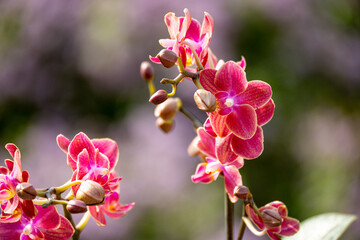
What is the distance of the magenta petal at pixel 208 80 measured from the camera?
45 cm

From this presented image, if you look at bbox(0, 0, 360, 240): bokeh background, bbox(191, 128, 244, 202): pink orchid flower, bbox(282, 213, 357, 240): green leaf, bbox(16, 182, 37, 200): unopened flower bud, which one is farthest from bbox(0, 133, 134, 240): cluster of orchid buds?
bbox(0, 0, 360, 240): bokeh background

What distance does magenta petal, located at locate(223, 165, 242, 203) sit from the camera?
18.7 inches

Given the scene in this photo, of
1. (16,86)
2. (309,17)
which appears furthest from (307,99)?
(16,86)

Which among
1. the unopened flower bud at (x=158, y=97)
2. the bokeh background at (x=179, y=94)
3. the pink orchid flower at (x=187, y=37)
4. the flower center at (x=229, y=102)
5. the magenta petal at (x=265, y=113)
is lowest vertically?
the bokeh background at (x=179, y=94)

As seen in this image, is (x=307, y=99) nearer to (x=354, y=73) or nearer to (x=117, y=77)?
(x=354, y=73)

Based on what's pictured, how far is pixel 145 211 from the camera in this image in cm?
182

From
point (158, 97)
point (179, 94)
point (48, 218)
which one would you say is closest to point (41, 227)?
point (48, 218)

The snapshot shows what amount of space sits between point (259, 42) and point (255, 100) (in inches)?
66.7

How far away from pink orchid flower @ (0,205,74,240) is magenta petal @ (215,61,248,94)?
0.19 meters

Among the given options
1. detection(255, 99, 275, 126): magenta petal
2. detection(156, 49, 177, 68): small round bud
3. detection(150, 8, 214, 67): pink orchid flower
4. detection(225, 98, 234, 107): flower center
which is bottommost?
detection(255, 99, 275, 126): magenta petal

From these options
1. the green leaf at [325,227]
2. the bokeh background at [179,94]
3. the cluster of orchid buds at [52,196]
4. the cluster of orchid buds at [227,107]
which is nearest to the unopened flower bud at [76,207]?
the cluster of orchid buds at [52,196]

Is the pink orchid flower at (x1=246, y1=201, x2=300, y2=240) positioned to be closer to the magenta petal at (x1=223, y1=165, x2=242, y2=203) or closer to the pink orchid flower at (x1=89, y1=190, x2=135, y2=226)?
the magenta petal at (x1=223, y1=165, x2=242, y2=203)

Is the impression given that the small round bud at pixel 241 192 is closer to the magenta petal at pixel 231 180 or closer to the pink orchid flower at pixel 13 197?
the magenta petal at pixel 231 180

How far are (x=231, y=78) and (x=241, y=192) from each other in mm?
109
